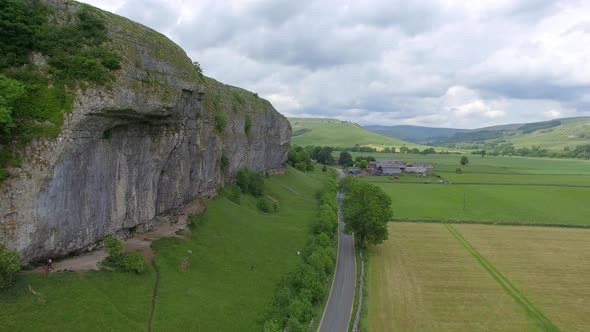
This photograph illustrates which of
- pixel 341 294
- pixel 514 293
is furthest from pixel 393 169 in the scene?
pixel 341 294

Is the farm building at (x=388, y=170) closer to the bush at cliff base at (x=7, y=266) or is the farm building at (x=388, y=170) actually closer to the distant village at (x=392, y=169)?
the distant village at (x=392, y=169)

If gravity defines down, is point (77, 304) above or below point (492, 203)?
above

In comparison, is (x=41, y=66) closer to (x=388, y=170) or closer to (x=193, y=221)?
(x=193, y=221)

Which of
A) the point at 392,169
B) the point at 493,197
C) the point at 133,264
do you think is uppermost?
the point at 392,169

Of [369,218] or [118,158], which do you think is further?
[369,218]

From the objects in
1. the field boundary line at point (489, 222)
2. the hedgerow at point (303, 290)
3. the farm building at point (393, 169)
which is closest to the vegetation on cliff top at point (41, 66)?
the hedgerow at point (303, 290)

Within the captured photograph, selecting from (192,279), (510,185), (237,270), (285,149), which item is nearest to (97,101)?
(192,279)

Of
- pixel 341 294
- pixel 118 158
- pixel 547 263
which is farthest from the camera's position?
pixel 547 263
